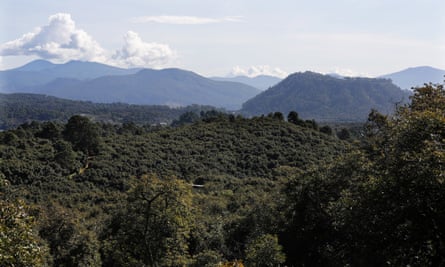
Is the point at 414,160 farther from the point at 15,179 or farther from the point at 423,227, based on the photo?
the point at 15,179

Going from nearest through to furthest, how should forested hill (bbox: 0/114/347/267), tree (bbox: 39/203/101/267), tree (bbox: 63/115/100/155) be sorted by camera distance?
forested hill (bbox: 0/114/347/267)
tree (bbox: 39/203/101/267)
tree (bbox: 63/115/100/155)

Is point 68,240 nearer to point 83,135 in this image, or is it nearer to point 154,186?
point 154,186

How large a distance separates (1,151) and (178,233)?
101 ft

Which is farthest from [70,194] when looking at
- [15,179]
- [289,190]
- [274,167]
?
[289,190]

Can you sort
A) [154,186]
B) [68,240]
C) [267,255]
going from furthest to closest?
1. [68,240]
2. [267,255]
3. [154,186]

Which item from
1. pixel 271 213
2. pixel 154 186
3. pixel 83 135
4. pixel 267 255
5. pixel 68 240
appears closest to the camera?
pixel 154 186

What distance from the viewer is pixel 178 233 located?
9398 mm

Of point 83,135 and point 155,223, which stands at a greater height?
point 155,223

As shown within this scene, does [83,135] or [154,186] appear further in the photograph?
[83,135]

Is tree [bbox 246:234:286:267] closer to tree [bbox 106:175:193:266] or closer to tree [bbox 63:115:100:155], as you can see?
tree [bbox 106:175:193:266]

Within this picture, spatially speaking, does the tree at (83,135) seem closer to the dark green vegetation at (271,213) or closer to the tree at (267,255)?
the dark green vegetation at (271,213)

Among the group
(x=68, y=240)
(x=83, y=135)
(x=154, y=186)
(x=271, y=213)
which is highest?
(x=154, y=186)

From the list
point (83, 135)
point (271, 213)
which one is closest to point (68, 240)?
point (271, 213)

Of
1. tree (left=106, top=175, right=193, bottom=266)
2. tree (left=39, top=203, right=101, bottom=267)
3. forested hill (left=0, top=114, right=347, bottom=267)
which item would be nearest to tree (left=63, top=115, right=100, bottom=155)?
forested hill (left=0, top=114, right=347, bottom=267)
